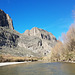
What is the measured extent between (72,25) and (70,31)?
7.51ft

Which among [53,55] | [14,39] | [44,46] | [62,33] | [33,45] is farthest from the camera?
[44,46]

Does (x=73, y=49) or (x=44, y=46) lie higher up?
(x=44, y=46)

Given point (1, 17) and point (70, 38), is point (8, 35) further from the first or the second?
point (70, 38)

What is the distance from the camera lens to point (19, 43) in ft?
435

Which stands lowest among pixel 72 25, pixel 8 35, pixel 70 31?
pixel 70 31

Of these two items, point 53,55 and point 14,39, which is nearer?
point 53,55

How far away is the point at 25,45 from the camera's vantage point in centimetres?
13750

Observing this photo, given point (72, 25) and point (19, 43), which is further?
point (19, 43)

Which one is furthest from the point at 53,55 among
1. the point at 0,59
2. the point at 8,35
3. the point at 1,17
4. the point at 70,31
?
the point at 1,17

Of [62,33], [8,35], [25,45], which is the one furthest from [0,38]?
[62,33]

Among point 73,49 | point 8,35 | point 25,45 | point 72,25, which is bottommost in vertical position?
point 73,49

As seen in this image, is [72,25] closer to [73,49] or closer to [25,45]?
[73,49]

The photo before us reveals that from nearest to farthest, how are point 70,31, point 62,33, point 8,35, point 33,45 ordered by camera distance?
point 70,31 → point 62,33 → point 8,35 → point 33,45

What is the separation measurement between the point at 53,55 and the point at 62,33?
1986 centimetres
